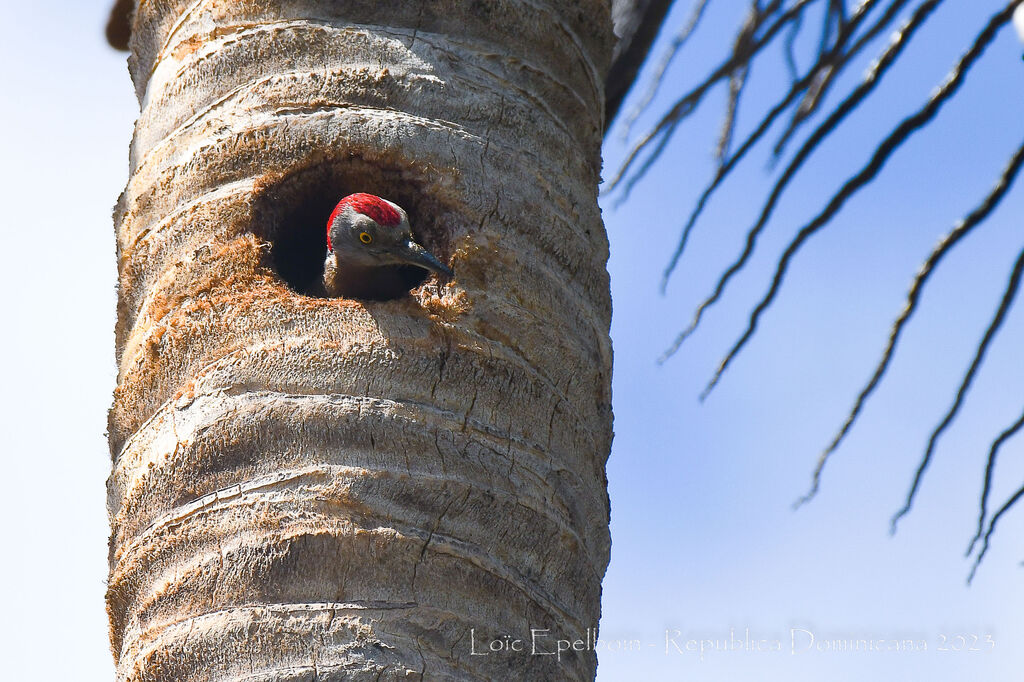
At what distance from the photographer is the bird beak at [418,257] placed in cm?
272

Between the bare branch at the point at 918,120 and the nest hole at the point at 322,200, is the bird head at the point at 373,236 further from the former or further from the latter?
the bare branch at the point at 918,120

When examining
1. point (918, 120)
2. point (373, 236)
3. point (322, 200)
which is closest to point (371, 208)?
point (322, 200)

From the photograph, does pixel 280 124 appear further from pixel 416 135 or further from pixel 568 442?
pixel 568 442

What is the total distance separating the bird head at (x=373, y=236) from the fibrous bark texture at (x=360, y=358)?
50mm

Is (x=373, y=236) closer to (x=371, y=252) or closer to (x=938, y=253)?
(x=371, y=252)

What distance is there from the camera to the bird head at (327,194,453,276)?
2951mm

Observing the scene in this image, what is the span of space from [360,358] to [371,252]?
3.53ft

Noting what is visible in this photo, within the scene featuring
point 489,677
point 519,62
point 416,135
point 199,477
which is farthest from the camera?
point 519,62

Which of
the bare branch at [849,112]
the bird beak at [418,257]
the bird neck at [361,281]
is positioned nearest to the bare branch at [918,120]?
the bare branch at [849,112]

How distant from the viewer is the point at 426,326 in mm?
2484

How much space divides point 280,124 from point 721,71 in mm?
959

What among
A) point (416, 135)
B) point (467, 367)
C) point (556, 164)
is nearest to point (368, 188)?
point (416, 135)

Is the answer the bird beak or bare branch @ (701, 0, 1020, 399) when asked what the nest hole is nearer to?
the bird beak

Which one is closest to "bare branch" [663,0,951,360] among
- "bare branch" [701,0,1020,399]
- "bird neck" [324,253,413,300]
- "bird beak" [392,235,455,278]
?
"bare branch" [701,0,1020,399]
